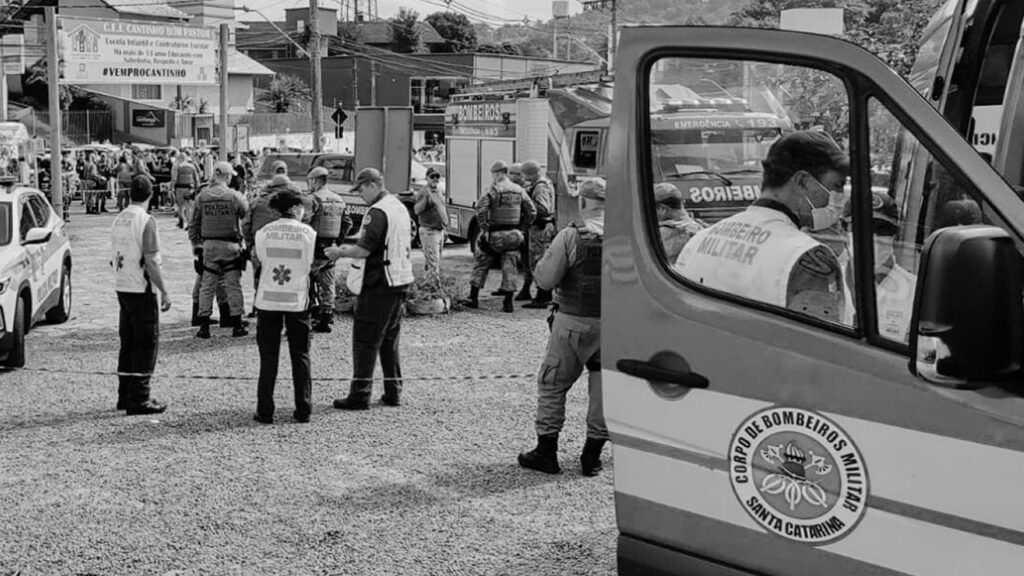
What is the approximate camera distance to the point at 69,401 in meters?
9.11

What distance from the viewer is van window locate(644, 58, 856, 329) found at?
309 cm

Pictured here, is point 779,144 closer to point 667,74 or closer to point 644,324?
point 667,74

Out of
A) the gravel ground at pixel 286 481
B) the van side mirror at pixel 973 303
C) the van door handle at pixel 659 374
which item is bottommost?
the gravel ground at pixel 286 481

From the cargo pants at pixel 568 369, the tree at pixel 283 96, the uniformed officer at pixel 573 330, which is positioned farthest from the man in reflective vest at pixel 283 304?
the tree at pixel 283 96

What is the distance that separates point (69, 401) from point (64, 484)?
2.42 m

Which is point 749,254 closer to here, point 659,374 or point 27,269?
point 659,374

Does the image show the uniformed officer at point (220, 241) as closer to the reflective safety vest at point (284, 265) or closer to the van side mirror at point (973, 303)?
the reflective safety vest at point (284, 265)

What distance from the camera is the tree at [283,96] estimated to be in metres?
74.4

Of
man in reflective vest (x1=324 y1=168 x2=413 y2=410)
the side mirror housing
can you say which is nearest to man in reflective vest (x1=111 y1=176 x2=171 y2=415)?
man in reflective vest (x1=324 y1=168 x2=413 y2=410)

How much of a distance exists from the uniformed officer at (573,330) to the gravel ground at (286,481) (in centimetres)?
19

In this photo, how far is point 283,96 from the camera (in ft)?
246

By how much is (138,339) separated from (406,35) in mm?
94427

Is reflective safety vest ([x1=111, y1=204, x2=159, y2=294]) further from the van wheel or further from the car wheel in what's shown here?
the car wheel

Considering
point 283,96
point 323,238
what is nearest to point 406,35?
point 283,96
